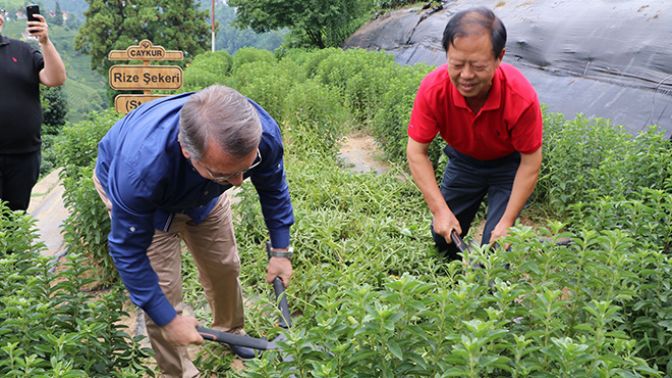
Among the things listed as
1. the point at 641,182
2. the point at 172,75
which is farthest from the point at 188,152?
the point at 172,75

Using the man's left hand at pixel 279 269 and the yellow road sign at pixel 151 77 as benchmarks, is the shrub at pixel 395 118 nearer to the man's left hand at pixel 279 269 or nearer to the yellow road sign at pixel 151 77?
the yellow road sign at pixel 151 77

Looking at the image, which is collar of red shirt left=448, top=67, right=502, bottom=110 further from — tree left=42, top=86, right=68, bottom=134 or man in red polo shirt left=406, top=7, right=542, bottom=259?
tree left=42, top=86, right=68, bottom=134

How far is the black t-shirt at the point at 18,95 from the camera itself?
3912mm

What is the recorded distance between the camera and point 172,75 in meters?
7.15

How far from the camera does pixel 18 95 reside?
13.0 ft

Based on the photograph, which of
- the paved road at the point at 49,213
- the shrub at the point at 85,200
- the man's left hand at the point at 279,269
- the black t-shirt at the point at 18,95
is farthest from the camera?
the paved road at the point at 49,213

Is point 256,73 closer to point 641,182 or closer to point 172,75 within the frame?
point 172,75

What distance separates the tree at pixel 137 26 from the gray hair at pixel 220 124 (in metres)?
34.2

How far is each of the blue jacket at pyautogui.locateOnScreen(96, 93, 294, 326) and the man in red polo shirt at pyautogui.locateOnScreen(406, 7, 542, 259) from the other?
996mm

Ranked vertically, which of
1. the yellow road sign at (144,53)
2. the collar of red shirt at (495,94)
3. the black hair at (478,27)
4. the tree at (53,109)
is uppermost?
the black hair at (478,27)

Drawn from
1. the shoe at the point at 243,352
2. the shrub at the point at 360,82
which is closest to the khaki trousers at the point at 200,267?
the shoe at the point at 243,352

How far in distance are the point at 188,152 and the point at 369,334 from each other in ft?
2.99

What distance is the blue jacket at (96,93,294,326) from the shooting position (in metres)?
2.27

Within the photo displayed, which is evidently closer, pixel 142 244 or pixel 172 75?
pixel 142 244
